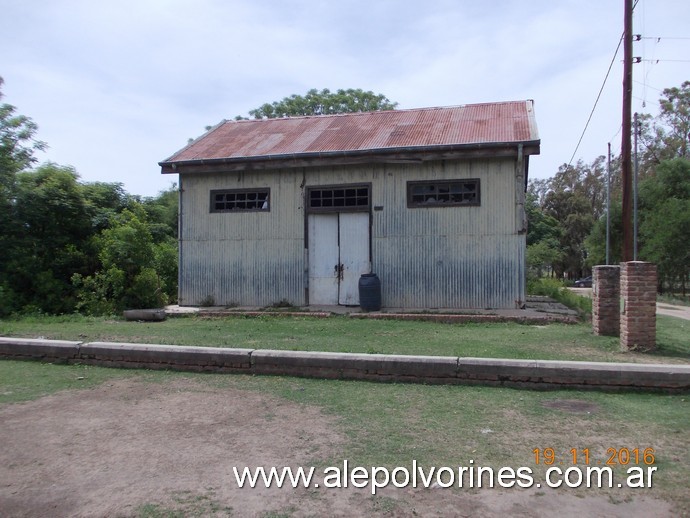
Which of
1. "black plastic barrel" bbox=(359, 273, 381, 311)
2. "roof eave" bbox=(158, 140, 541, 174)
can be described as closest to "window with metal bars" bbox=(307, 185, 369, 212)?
"roof eave" bbox=(158, 140, 541, 174)

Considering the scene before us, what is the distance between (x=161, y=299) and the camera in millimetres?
15008

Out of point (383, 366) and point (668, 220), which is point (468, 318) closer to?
point (383, 366)

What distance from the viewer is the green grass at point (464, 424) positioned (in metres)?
3.96

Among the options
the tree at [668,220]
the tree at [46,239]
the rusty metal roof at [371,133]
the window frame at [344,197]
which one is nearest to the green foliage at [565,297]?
the rusty metal roof at [371,133]

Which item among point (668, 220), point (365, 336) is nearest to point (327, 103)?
point (668, 220)

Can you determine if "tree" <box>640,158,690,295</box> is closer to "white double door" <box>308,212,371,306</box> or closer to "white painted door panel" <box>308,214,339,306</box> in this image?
"white double door" <box>308,212,371,306</box>

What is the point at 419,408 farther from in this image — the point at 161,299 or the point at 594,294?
the point at 161,299

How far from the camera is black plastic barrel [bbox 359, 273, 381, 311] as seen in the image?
1294 cm

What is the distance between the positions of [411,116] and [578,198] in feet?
140

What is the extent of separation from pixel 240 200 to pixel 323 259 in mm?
2895

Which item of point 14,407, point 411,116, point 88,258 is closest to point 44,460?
point 14,407

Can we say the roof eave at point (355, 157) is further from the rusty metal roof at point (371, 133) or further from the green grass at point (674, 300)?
the green grass at point (674, 300)

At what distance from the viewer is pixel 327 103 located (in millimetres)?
37344

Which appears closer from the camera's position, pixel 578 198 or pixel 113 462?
pixel 113 462
